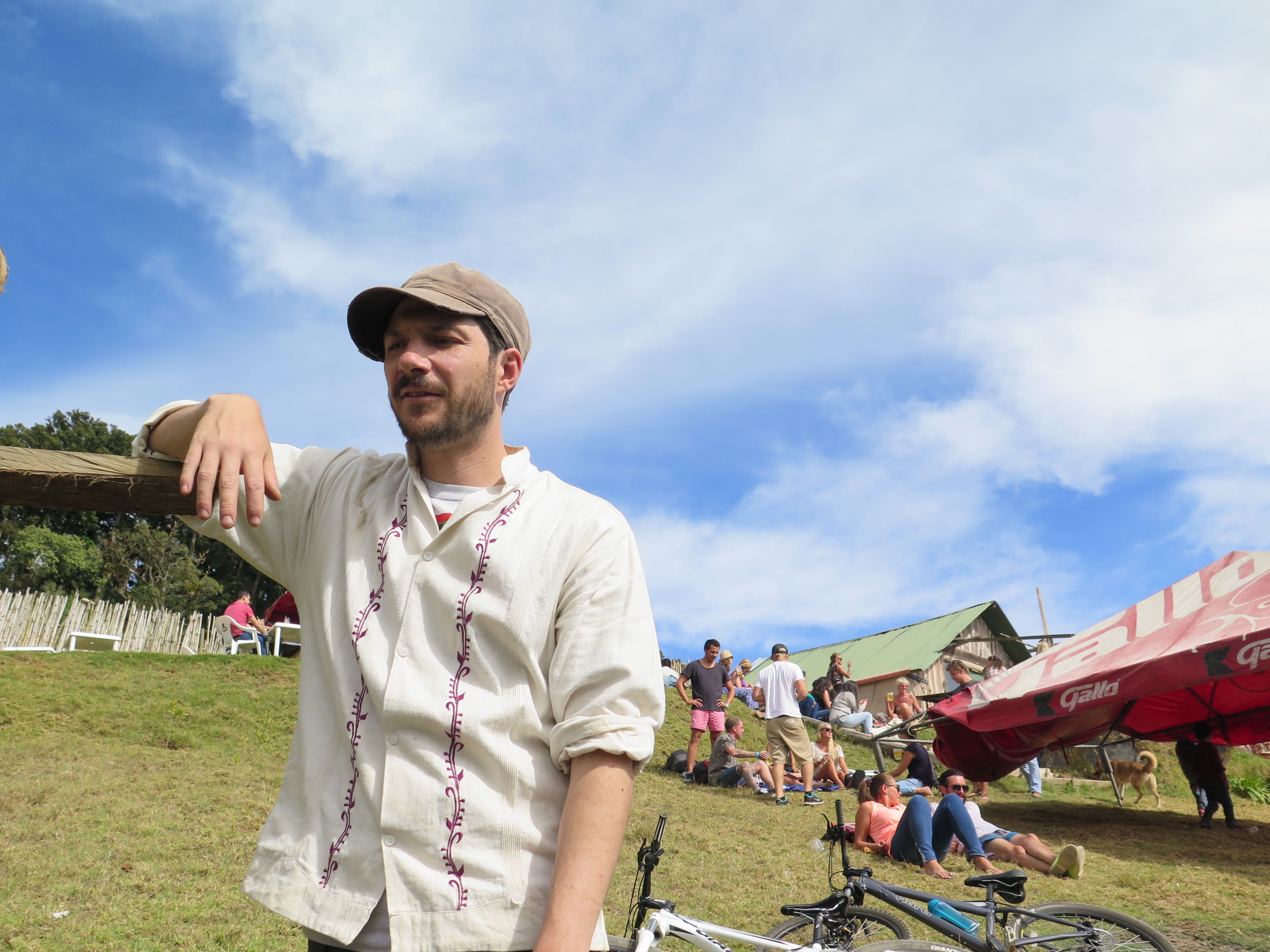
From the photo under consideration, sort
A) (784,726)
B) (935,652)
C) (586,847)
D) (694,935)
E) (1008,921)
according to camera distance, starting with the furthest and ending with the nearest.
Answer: (935,652), (784,726), (1008,921), (694,935), (586,847)

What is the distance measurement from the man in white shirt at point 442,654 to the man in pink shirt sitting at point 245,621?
17459mm

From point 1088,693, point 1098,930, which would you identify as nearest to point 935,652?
point 1088,693

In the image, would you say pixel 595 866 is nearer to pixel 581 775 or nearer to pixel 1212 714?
pixel 581 775

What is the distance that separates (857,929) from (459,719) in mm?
5090

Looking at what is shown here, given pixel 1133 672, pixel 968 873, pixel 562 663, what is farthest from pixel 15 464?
pixel 1133 672

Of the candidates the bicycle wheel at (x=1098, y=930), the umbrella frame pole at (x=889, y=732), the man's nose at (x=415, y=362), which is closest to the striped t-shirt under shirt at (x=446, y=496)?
the man's nose at (x=415, y=362)

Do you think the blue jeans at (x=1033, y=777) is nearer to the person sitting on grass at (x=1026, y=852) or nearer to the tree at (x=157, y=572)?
the person sitting on grass at (x=1026, y=852)

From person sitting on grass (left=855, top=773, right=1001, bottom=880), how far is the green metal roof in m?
14.5

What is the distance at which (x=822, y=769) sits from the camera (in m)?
13.5

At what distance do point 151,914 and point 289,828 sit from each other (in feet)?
18.1

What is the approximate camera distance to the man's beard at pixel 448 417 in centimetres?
186

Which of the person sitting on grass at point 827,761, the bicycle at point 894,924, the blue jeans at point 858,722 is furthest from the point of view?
the blue jeans at point 858,722

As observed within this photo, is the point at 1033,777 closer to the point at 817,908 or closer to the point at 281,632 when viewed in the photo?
the point at 817,908

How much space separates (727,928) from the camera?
514 cm
